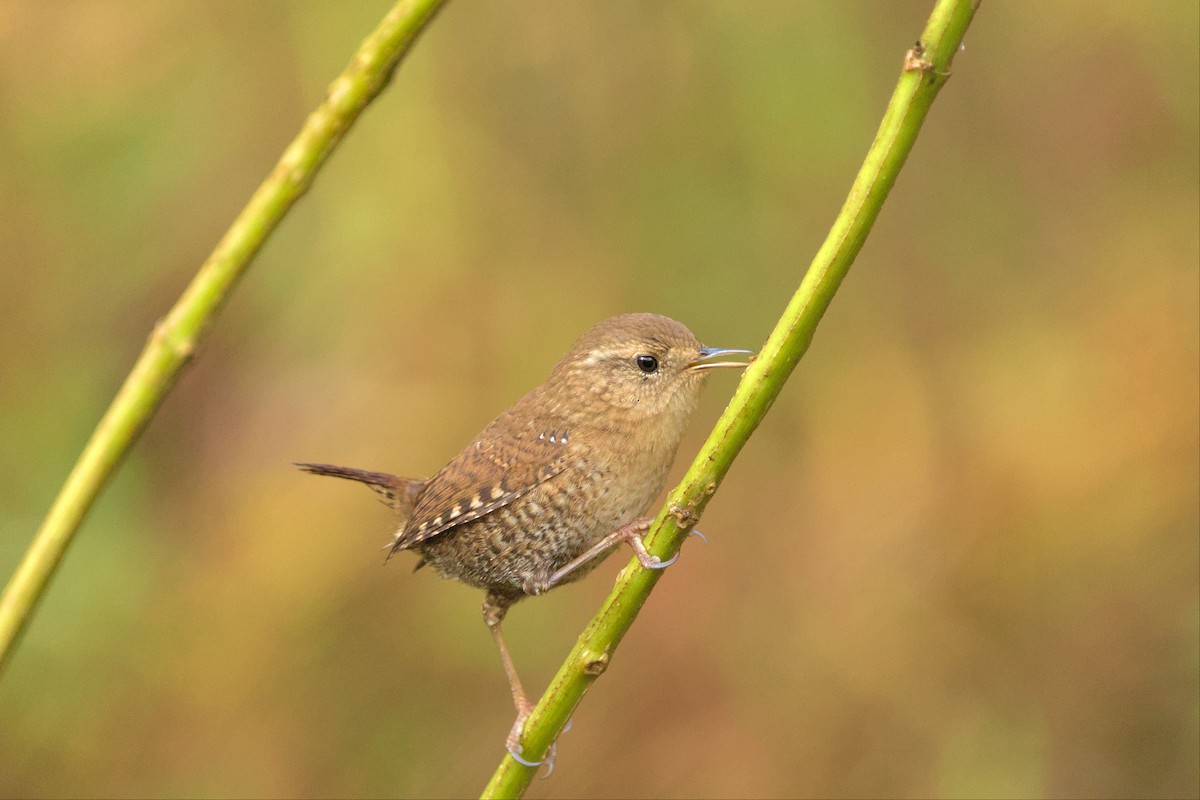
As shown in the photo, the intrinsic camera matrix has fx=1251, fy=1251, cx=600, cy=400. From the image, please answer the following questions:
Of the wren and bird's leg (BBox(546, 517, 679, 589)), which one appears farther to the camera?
the wren

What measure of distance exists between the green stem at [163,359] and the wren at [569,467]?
120 centimetres

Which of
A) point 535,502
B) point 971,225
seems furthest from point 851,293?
point 535,502

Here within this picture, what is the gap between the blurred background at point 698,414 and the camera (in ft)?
12.6

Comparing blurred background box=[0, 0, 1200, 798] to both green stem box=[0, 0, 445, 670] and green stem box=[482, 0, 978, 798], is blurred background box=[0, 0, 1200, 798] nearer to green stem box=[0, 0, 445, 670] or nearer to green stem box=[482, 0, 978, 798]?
green stem box=[482, 0, 978, 798]

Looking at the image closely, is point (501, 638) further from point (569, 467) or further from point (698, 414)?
point (698, 414)

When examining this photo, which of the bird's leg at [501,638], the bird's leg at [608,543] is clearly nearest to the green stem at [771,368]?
the bird's leg at [608,543]

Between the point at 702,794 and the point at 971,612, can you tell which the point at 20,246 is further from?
the point at 971,612

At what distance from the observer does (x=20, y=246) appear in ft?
12.8

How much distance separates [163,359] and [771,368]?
576mm

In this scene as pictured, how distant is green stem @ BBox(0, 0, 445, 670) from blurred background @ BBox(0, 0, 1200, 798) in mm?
2937

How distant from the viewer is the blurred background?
384 cm

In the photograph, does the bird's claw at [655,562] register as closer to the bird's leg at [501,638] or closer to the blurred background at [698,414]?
the bird's leg at [501,638]

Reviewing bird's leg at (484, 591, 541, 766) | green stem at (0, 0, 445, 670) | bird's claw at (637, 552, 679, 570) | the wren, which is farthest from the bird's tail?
green stem at (0, 0, 445, 670)

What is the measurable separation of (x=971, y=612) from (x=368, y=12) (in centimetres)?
275
